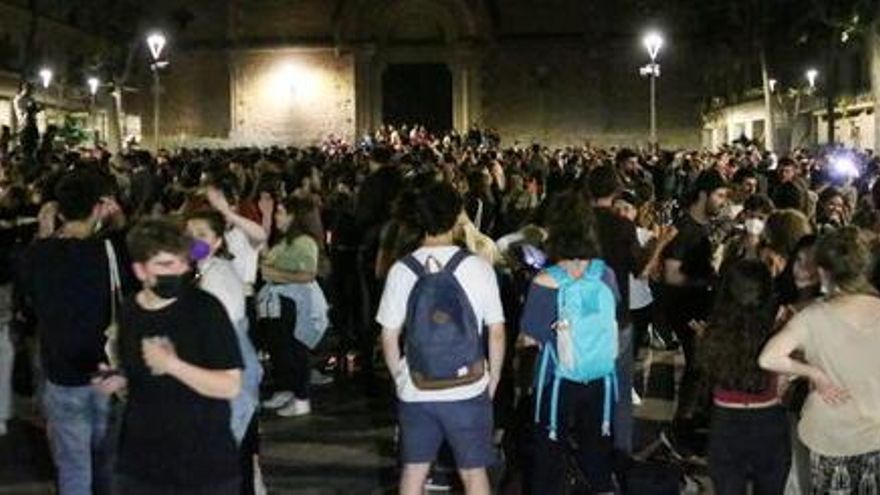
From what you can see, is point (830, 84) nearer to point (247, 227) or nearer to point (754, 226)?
point (754, 226)

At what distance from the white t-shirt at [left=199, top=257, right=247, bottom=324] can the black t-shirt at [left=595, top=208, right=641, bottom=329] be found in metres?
2.57

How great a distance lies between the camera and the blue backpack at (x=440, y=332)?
6582 millimetres

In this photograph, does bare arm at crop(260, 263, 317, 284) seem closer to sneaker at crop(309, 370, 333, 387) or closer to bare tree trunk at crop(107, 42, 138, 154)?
sneaker at crop(309, 370, 333, 387)

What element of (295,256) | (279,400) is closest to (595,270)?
(295,256)

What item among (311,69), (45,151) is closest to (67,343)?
(45,151)

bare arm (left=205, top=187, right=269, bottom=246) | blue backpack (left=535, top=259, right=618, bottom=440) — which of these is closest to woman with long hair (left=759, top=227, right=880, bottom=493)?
blue backpack (left=535, top=259, right=618, bottom=440)

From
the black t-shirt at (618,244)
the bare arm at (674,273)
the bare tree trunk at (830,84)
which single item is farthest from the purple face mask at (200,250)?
the bare tree trunk at (830,84)

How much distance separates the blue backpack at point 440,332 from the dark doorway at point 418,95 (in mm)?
45726

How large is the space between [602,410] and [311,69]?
4605 centimetres

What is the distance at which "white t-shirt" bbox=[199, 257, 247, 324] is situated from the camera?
23.0 feet

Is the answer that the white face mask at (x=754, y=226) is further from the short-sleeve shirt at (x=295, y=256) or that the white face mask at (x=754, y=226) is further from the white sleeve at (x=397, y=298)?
the short-sleeve shirt at (x=295, y=256)

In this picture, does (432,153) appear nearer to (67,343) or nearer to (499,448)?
(499,448)

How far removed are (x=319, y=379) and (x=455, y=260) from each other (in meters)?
6.33

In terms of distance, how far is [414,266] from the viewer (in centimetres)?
669
